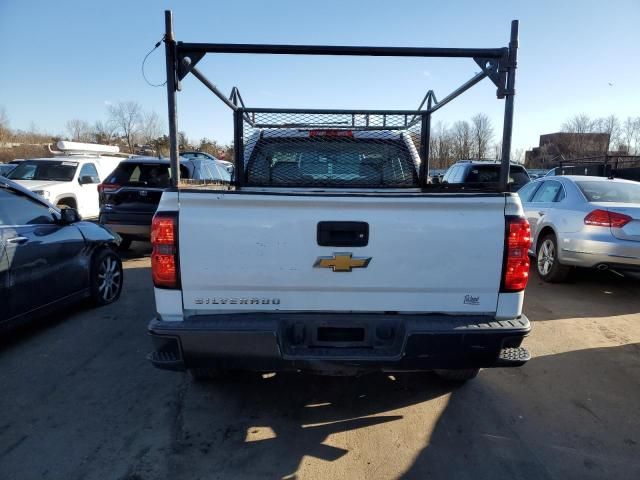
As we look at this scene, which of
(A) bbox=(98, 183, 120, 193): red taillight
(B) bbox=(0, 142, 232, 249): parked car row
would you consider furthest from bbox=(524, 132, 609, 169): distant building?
(A) bbox=(98, 183, 120, 193): red taillight

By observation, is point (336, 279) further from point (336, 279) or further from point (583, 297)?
point (583, 297)

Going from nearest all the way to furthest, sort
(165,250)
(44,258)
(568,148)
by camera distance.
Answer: (165,250) < (44,258) < (568,148)

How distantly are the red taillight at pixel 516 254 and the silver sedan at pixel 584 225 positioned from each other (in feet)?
12.9

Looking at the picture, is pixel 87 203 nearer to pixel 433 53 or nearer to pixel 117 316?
pixel 117 316

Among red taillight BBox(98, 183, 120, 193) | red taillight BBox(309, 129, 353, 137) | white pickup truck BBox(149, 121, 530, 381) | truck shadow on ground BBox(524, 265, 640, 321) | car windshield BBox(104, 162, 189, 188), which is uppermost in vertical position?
red taillight BBox(309, 129, 353, 137)

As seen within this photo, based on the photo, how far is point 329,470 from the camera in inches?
96.2

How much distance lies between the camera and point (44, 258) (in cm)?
426

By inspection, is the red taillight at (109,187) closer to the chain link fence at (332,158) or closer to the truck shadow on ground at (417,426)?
the chain link fence at (332,158)

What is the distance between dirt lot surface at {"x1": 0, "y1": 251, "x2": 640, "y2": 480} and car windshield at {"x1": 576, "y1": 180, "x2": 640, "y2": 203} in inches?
97.6

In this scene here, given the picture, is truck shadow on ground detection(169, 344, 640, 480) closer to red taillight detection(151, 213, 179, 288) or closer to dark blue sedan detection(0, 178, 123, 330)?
red taillight detection(151, 213, 179, 288)

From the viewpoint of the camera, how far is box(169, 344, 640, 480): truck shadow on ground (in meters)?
2.48

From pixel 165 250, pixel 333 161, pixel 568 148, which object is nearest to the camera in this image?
pixel 165 250

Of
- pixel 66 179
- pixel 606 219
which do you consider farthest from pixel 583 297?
pixel 66 179

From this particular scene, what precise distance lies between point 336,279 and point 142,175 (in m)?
6.90
